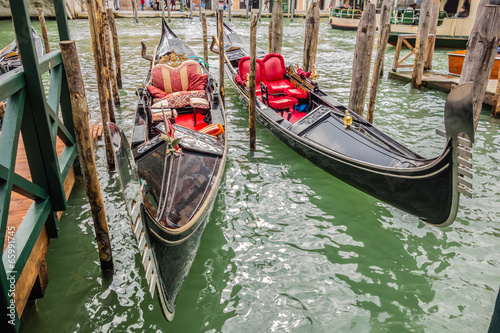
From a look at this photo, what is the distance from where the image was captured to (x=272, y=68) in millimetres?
5805

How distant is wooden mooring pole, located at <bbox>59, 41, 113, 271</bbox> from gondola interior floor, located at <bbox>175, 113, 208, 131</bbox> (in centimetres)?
232

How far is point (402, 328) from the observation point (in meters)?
A: 2.48

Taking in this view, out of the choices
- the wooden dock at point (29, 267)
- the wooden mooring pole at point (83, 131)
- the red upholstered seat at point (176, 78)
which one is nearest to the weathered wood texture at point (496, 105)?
the red upholstered seat at point (176, 78)

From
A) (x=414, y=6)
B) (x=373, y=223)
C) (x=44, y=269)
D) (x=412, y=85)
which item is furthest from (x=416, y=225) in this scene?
(x=414, y=6)

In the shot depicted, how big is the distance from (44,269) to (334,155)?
A: 9.02ft

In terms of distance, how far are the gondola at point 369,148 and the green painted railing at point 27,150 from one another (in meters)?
2.50

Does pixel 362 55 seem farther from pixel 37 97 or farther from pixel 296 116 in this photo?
pixel 37 97

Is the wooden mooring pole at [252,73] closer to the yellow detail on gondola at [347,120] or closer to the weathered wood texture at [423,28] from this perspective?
the yellow detail on gondola at [347,120]

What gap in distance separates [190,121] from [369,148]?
237 centimetres

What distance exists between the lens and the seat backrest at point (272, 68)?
578 centimetres

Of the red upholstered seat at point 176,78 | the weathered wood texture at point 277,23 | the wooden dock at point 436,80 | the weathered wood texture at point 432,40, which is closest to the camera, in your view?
the red upholstered seat at point 176,78

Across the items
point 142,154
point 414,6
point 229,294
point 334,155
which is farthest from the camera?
point 414,6

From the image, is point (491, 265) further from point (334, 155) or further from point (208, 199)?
point (208, 199)

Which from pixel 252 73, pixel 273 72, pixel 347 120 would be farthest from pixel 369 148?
pixel 273 72
